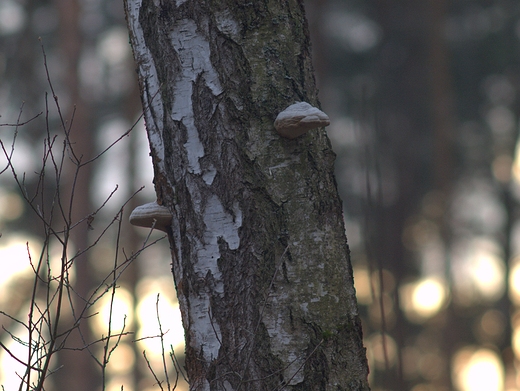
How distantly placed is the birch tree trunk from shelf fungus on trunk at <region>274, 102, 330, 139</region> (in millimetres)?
51

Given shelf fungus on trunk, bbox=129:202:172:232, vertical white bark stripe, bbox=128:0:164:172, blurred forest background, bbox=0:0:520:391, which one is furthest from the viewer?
blurred forest background, bbox=0:0:520:391

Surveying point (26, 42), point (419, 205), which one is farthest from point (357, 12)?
point (26, 42)

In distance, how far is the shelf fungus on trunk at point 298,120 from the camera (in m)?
1.53

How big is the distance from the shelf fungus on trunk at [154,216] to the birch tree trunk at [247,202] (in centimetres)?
3

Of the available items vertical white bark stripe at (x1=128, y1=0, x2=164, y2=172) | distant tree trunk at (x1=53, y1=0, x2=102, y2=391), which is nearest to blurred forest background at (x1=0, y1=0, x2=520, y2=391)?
distant tree trunk at (x1=53, y1=0, x2=102, y2=391)

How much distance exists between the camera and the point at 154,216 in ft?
5.27

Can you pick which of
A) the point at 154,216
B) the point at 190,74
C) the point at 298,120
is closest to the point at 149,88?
the point at 190,74

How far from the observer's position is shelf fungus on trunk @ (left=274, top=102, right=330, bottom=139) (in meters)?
1.53

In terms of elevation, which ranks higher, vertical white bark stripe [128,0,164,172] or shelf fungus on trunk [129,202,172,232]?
vertical white bark stripe [128,0,164,172]

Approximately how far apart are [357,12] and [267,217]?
484 inches

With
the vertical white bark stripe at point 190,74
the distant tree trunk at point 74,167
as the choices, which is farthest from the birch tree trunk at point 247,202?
the distant tree trunk at point 74,167

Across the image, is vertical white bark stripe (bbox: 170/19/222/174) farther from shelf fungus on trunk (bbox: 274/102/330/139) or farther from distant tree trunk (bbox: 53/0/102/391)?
distant tree trunk (bbox: 53/0/102/391)

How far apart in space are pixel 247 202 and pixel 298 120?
27 cm

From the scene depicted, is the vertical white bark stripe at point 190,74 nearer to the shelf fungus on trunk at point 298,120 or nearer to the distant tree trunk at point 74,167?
the shelf fungus on trunk at point 298,120
